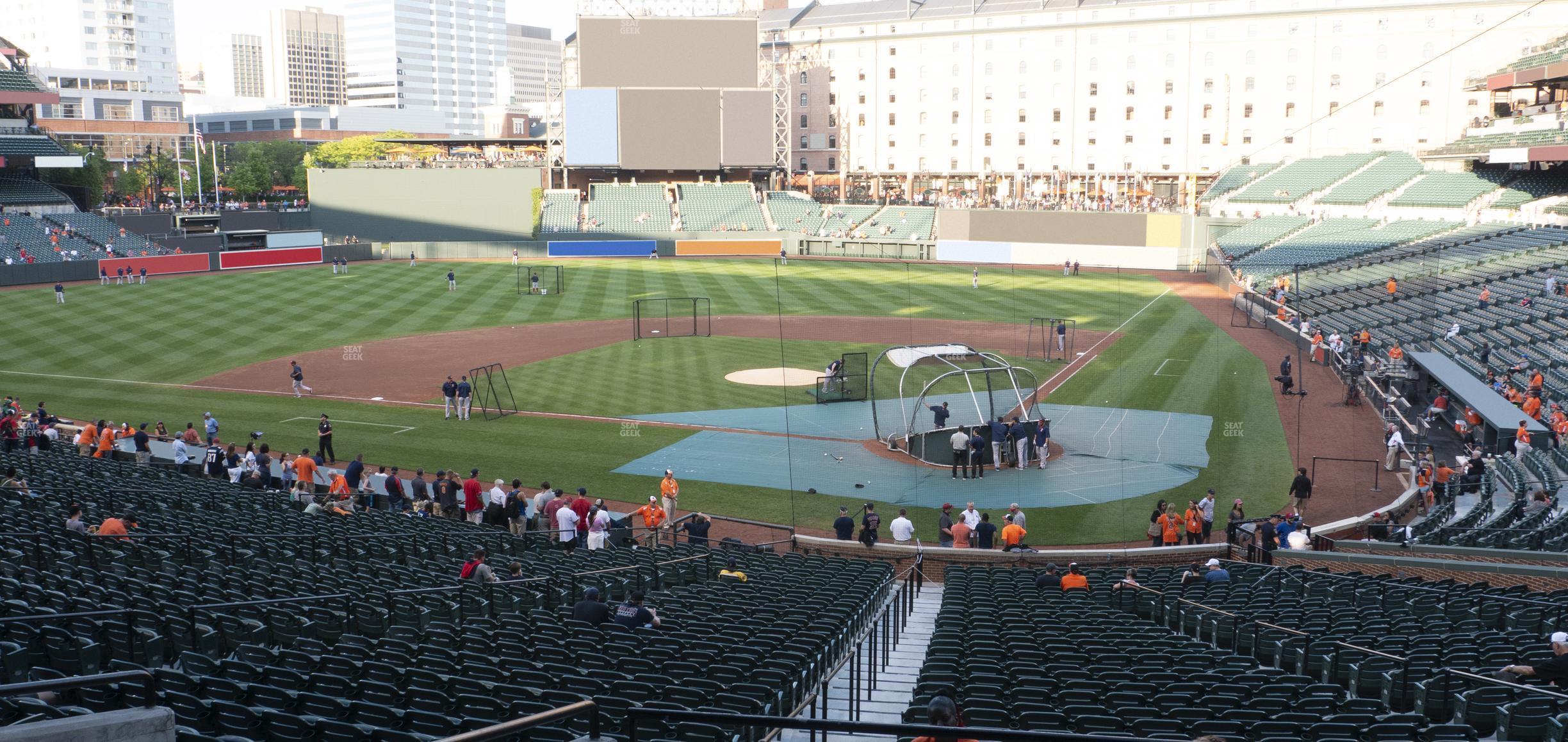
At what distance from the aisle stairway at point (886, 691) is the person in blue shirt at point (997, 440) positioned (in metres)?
11.8

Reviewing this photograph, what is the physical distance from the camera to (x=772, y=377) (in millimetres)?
39188

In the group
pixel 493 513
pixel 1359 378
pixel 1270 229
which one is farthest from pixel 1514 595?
pixel 1270 229

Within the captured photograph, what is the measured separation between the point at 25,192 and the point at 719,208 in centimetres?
4645

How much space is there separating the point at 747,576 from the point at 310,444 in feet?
59.3

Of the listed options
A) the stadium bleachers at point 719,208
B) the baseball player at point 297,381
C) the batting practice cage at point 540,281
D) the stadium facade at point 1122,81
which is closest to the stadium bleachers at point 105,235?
the batting practice cage at point 540,281

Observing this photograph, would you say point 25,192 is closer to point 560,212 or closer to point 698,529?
point 560,212

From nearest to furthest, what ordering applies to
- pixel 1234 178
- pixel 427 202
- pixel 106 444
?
pixel 106 444, pixel 1234 178, pixel 427 202

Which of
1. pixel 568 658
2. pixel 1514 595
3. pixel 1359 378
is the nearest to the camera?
pixel 568 658

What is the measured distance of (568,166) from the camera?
90.8 m

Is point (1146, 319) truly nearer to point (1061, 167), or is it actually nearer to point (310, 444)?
point (310, 444)

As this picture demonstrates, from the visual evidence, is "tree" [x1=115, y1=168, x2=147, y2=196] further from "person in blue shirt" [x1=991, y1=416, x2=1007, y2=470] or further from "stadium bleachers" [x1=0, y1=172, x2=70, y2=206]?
"person in blue shirt" [x1=991, y1=416, x2=1007, y2=470]

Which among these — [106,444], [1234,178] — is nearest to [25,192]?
[106,444]

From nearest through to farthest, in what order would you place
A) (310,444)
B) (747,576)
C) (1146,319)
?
(747,576), (310,444), (1146,319)

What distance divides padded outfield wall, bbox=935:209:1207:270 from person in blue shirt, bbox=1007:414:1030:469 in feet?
164
